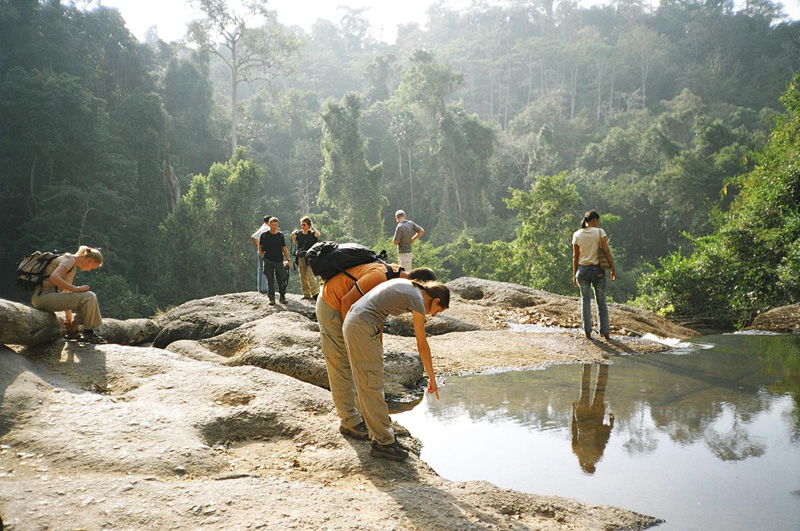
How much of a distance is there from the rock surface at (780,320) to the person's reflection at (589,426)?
4.98 metres

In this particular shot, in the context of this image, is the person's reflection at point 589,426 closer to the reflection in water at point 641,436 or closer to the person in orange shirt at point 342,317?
the reflection in water at point 641,436

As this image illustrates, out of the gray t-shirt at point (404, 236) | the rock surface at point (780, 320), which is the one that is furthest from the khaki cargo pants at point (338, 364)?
the rock surface at point (780, 320)

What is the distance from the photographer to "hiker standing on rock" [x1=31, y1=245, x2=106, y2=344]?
606 centimetres

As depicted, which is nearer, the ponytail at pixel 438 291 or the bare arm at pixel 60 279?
the ponytail at pixel 438 291

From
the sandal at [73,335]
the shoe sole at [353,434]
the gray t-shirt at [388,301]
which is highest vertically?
the gray t-shirt at [388,301]

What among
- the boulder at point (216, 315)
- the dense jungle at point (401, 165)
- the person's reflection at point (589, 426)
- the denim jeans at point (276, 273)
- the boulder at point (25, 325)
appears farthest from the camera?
the dense jungle at point (401, 165)

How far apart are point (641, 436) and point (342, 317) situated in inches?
94.2

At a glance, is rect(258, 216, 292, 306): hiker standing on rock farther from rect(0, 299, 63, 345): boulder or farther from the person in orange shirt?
the person in orange shirt

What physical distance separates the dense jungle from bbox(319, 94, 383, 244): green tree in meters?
0.11

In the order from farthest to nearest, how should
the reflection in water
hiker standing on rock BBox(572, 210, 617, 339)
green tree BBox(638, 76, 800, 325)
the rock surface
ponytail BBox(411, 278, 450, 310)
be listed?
green tree BBox(638, 76, 800, 325)
the rock surface
hiker standing on rock BBox(572, 210, 617, 339)
ponytail BBox(411, 278, 450, 310)
the reflection in water

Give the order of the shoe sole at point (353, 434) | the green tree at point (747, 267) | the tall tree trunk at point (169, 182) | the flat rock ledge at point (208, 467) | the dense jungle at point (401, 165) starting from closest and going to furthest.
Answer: the flat rock ledge at point (208, 467) < the shoe sole at point (353, 434) < the green tree at point (747, 267) < the dense jungle at point (401, 165) < the tall tree trunk at point (169, 182)

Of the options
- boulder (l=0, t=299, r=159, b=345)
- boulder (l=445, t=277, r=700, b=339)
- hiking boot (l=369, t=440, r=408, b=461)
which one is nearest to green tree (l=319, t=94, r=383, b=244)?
boulder (l=445, t=277, r=700, b=339)

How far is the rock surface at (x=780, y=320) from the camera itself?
9.62 meters

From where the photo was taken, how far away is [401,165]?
4522 cm
